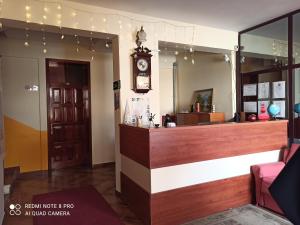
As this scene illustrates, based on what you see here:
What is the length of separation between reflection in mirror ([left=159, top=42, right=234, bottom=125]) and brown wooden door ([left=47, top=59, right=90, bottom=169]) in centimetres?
203

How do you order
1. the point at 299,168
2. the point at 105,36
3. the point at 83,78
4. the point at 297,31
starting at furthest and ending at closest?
the point at 83,78, the point at 297,31, the point at 105,36, the point at 299,168

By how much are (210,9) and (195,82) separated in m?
2.42

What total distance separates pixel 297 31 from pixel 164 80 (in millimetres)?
3095

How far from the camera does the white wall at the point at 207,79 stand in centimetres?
455

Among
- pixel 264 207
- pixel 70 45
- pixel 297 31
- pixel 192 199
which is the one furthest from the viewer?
pixel 70 45

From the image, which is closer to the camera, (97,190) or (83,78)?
(97,190)

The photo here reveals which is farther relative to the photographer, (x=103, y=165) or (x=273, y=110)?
(x=103, y=165)

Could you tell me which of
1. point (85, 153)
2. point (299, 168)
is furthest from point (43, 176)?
point (299, 168)

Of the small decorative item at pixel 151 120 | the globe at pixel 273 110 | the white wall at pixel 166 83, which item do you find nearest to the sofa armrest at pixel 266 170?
the globe at pixel 273 110

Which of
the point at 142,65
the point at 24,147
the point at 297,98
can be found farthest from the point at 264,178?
the point at 24,147

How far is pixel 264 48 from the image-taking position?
4184 mm

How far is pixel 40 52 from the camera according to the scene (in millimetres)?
4590

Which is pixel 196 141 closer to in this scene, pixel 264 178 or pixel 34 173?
pixel 264 178

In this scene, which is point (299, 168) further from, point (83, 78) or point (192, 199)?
point (83, 78)
